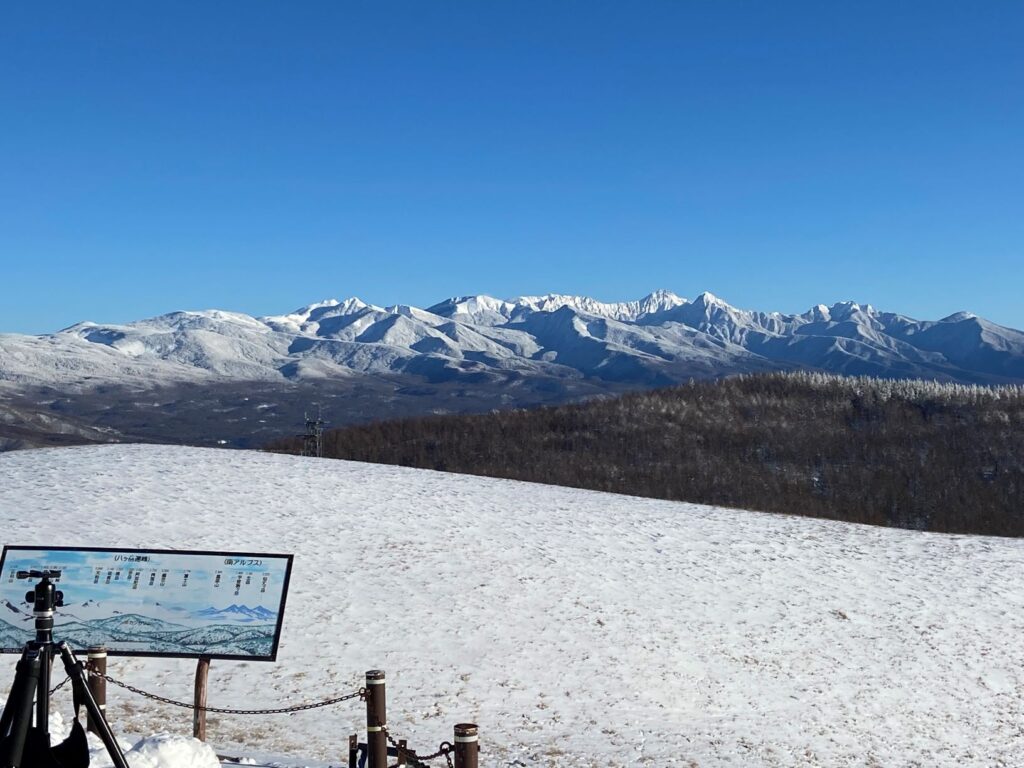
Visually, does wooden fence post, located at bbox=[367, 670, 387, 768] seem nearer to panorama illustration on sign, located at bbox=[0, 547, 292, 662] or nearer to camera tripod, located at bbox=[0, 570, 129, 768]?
panorama illustration on sign, located at bbox=[0, 547, 292, 662]

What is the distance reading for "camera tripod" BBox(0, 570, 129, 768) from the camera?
7477mm

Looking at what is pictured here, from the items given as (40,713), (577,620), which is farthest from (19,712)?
(577,620)

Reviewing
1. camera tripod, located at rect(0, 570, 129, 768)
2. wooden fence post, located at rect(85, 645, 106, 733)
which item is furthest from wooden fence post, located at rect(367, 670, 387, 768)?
wooden fence post, located at rect(85, 645, 106, 733)

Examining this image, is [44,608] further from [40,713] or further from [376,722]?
[376,722]

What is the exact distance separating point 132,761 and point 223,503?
1804 cm

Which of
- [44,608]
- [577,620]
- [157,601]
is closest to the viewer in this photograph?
[44,608]

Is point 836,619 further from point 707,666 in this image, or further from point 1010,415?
point 1010,415

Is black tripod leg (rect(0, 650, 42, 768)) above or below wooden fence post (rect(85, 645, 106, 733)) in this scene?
above

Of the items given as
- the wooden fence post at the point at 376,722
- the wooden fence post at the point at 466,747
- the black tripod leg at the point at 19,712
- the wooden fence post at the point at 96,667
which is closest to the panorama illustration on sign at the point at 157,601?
the wooden fence post at the point at 96,667

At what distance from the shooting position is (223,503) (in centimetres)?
2719

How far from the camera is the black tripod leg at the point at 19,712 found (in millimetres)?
7441

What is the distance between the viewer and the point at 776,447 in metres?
120

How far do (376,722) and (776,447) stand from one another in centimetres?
11527

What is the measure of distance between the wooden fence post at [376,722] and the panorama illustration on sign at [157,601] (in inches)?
73.8
